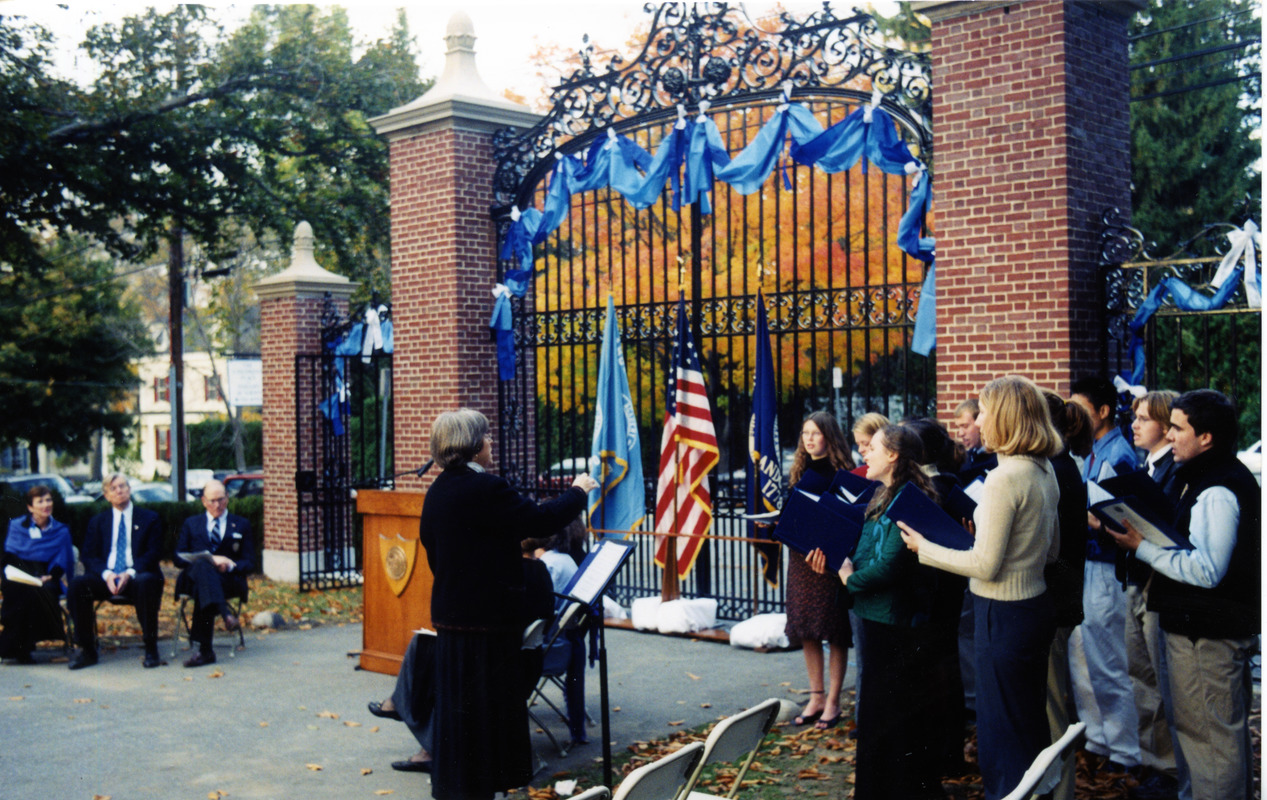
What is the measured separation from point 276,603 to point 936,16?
28.1 feet

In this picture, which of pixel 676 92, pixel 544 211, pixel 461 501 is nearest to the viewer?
pixel 461 501

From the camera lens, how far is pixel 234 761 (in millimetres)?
6305

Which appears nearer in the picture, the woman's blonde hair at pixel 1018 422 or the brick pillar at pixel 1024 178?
the woman's blonde hair at pixel 1018 422

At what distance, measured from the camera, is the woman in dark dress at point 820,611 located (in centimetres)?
652

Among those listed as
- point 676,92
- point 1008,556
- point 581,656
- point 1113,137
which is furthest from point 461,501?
point 676,92

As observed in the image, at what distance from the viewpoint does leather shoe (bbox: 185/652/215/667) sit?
884 centimetres

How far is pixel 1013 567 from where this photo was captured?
172 inches

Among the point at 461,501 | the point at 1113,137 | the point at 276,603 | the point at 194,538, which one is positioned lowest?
the point at 276,603

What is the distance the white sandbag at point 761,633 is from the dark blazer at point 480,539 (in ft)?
12.8

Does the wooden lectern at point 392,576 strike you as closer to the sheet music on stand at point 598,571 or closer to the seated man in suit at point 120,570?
the sheet music on stand at point 598,571

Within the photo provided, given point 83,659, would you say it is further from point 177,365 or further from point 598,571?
point 177,365

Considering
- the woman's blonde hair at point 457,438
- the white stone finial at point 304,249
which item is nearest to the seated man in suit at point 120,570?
the woman's blonde hair at point 457,438

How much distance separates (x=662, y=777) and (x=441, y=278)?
8.36 m

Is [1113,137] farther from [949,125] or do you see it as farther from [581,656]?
[581,656]
